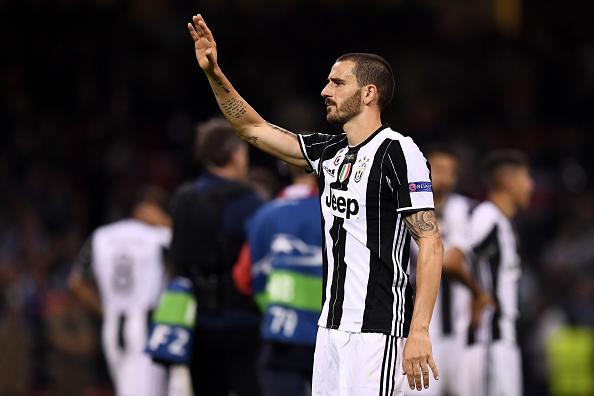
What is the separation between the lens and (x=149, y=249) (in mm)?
10477

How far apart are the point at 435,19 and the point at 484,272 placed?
1165 cm

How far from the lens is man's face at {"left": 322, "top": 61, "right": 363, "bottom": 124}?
18.0 ft

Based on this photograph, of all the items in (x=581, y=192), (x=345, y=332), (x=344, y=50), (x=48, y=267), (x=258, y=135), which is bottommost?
(x=345, y=332)

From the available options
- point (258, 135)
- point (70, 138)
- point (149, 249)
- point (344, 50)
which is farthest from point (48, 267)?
point (258, 135)

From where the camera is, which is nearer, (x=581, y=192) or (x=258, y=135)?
(x=258, y=135)

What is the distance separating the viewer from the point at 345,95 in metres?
5.50

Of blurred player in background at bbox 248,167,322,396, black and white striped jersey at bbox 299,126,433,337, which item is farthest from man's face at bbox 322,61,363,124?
blurred player in background at bbox 248,167,322,396

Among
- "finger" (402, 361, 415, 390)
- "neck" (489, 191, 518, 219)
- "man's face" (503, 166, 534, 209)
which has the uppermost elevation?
"man's face" (503, 166, 534, 209)

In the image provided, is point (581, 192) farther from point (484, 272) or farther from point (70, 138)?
point (484, 272)

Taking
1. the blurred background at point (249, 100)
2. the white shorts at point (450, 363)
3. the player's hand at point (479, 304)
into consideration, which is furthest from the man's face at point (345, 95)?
the blurred background at point (249, 100)

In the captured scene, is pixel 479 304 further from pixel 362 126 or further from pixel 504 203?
pixel 362 126

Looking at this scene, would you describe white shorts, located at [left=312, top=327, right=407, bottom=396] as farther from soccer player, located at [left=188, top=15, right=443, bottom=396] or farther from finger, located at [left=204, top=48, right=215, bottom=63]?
finger, located at [left=204, top=48, right=215, bottom=63]

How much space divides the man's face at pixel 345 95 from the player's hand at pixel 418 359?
995mm

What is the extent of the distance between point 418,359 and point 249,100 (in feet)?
44.0
